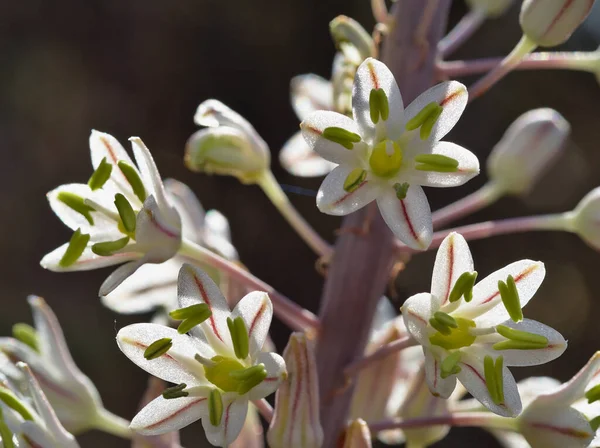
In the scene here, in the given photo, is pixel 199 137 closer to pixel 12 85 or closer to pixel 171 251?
pixel 171 251

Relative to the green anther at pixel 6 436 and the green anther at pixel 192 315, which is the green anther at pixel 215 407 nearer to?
the green anther at pixel 192 315

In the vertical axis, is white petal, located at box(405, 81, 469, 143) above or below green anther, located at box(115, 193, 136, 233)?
above

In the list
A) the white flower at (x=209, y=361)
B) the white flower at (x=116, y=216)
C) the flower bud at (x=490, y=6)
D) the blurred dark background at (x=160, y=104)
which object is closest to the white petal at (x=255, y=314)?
the white flower at (x=209, y=361)

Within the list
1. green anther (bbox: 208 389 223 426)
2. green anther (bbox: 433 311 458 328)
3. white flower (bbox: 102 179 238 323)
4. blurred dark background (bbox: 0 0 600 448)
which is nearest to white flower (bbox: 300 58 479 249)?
green anther (bbox: 433 311 458 328)

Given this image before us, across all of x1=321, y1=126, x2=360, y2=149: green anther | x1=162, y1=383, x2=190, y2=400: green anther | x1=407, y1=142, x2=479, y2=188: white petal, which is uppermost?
x1=321, y1=126, x2=360, y2=149: green anther

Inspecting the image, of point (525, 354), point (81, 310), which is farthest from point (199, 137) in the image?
point (81, 310)

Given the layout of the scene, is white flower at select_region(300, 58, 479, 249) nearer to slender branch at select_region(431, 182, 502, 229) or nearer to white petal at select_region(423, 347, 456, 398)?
white petal at select_region(423, 347, 456, 398)
